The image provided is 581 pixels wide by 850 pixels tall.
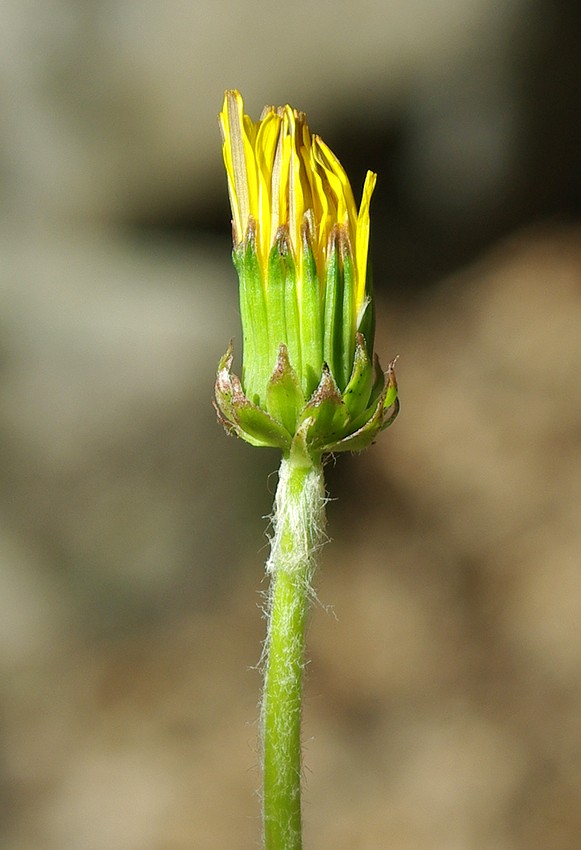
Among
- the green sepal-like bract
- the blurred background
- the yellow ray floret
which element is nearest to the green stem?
the green sepal-like bract

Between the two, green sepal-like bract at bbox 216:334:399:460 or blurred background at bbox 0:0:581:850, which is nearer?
green sepal-like bract at bbox 216:334:399:460

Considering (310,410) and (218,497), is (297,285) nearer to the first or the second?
(310,410)

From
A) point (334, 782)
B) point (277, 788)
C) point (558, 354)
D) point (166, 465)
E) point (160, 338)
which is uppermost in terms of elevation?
point (558, 354)

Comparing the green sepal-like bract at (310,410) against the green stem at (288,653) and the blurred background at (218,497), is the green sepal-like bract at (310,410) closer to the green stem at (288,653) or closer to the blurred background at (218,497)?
the green stem at (288,653)

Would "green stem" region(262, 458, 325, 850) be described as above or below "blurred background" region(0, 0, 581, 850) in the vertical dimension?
below

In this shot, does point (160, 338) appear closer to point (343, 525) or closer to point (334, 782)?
point (343, 525)

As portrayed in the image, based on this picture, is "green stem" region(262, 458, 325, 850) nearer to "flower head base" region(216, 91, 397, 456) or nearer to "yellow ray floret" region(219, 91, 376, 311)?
"flower head base" region(216, 91, 397, 456)

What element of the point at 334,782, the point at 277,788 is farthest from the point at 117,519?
the point at 277,788
